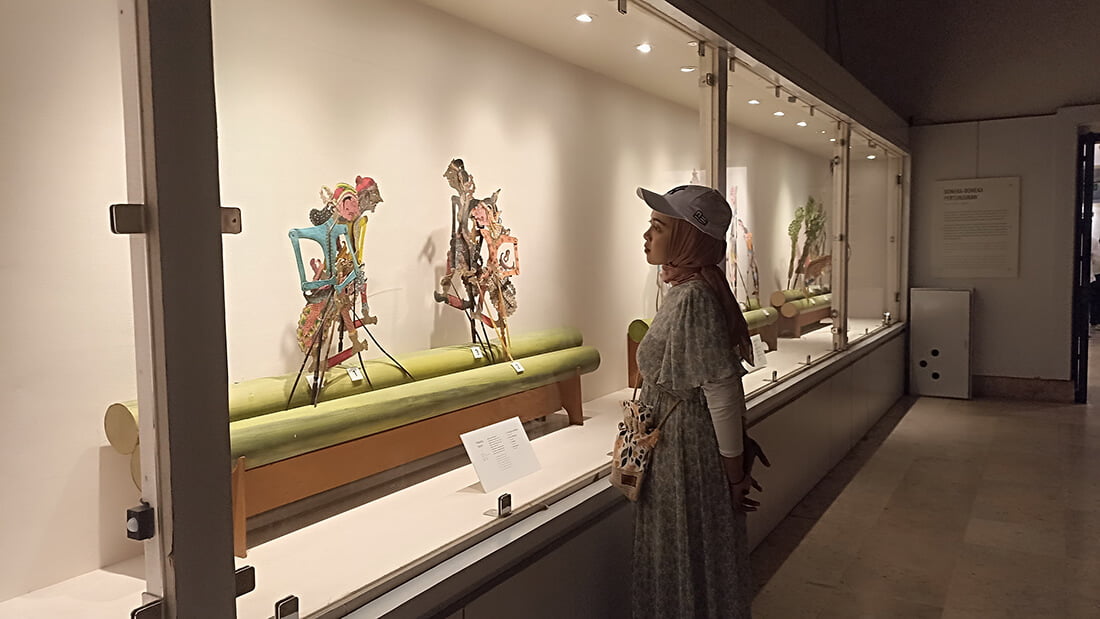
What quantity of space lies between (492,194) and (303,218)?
3.78 ft

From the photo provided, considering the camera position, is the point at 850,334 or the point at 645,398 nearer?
the point at 645,398

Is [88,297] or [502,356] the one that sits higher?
[88,297]

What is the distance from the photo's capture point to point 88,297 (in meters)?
1.54

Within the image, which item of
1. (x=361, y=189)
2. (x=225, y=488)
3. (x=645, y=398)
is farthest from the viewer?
(x=645, y=398)

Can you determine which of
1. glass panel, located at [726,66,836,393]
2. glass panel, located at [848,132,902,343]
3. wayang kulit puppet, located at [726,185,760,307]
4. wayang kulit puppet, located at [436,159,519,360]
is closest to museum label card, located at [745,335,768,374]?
glass panel, located at [726,66,836,393]

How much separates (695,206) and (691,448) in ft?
2.27

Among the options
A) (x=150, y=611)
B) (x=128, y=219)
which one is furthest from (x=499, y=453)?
(x=128, y=219)

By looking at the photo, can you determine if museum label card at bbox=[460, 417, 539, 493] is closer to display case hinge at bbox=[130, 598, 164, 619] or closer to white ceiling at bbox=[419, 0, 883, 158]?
display case hinge at bbox=[130, 598, 164, 619]

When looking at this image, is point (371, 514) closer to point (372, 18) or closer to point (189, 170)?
point (189, 170)

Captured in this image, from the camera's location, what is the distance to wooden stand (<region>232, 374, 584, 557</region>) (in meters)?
1.70

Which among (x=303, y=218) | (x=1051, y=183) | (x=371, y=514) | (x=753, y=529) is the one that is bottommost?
(x=753, y=529)

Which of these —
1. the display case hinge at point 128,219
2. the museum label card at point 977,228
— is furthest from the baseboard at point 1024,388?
the display case hinge at point 128,219

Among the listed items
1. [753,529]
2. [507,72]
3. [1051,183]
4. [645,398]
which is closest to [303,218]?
[645,398]

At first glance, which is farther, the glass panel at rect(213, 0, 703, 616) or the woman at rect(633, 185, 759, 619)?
the woman at rect(633, 185, 759, 619)
